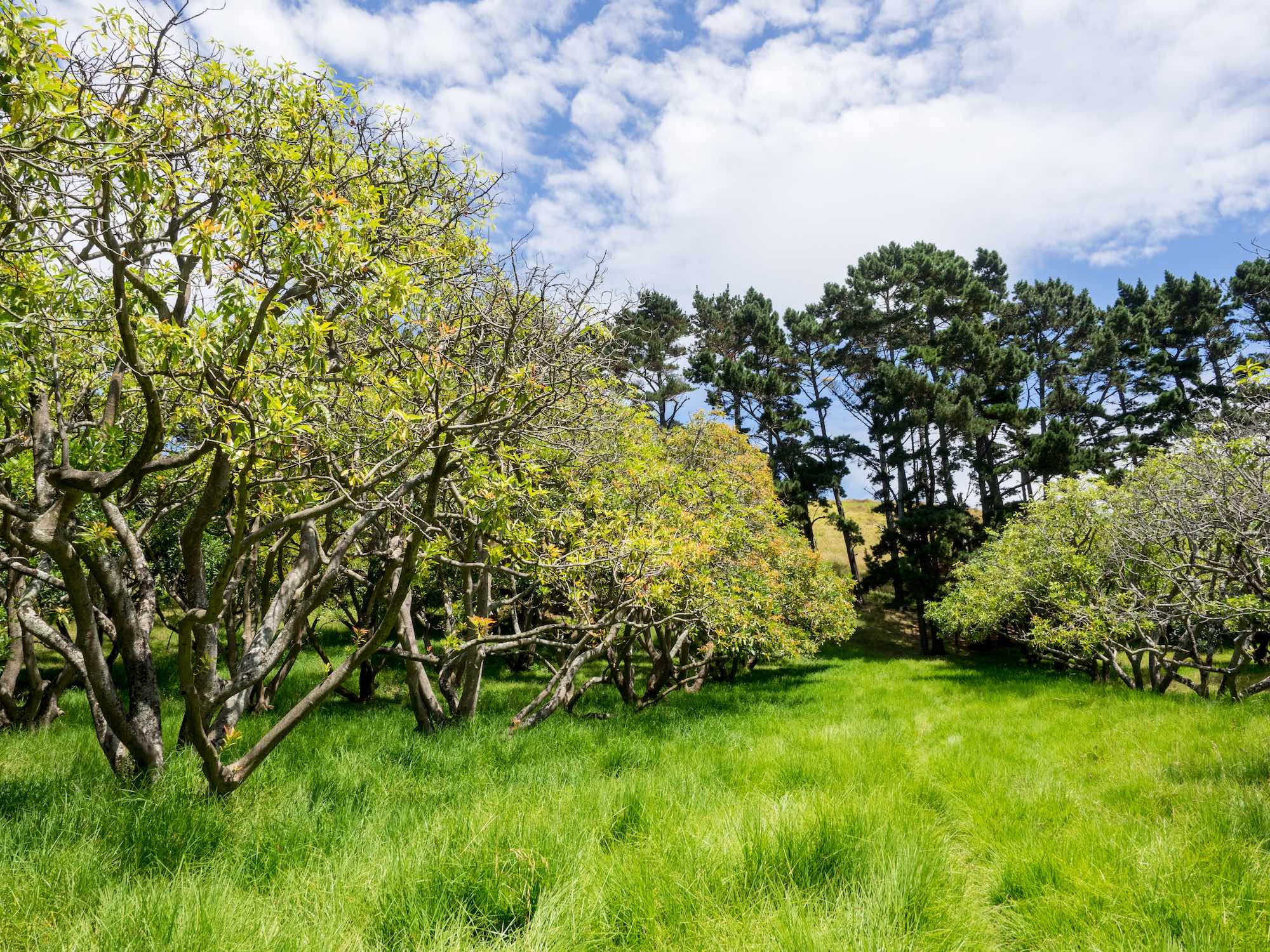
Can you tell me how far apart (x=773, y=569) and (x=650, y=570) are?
10.6m

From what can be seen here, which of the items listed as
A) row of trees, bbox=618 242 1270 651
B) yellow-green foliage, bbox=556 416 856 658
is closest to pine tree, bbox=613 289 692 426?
row of trees, bbox=618 242 1270 651

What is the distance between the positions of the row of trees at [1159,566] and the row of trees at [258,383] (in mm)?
6362

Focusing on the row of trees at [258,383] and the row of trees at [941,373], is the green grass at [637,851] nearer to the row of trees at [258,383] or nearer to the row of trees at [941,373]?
the row of trees at [258,383]

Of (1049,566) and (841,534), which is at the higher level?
(841,534)

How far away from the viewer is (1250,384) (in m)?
7.29

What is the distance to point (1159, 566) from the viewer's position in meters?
7.51

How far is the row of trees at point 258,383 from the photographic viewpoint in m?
4.02

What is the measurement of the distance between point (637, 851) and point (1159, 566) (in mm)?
7474

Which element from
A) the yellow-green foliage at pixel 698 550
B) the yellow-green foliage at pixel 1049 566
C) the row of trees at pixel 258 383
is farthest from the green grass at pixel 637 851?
the yellow-green foliage at pixel 1049 566

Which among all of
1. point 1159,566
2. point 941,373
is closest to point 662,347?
point 941,373

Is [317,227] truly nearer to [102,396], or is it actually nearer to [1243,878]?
[102,396]

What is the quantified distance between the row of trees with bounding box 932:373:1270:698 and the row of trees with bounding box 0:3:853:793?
636 cm

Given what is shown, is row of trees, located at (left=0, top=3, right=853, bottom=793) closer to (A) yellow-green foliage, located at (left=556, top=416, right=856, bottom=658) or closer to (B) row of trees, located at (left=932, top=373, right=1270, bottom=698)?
(A) yellow-green foliage, located at (left=556, top=416, right=856, bottom=658)

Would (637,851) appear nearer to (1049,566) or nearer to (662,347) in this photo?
(1049,566)
